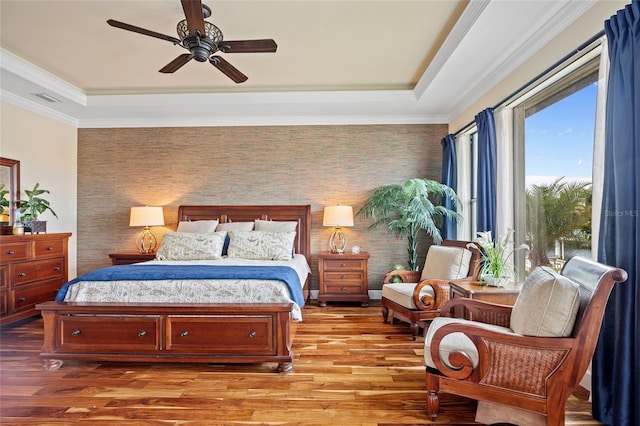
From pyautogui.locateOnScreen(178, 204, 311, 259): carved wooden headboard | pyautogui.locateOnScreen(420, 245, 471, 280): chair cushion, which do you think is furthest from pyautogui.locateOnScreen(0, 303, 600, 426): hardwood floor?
pyautogui.locateOnScreen(178, 204, 311, 259): carved wooden headboard

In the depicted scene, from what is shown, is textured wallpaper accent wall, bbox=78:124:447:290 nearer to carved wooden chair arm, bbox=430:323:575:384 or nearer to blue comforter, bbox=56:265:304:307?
blue comforter, bbox=56:265:304:307

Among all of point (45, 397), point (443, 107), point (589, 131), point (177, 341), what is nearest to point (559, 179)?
point (589, 131)

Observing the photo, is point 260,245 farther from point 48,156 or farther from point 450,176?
point 48,156

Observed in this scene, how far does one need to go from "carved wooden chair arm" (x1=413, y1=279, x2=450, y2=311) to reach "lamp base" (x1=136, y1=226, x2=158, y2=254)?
405cm

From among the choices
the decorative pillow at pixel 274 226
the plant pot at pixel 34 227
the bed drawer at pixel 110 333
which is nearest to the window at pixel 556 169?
the decorative pillow at pixel 274 226

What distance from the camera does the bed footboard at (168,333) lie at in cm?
287

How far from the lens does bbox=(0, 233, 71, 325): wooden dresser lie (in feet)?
12.7

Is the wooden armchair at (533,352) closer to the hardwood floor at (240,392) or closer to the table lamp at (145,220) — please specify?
the hardwood floor at (240,392)

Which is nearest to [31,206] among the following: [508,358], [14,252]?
[14,252]

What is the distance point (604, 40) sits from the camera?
2.28 meters

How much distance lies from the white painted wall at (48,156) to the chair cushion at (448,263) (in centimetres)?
539

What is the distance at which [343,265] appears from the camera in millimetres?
4969

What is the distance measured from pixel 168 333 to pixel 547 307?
110 inches

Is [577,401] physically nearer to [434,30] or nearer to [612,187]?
[612,187]
